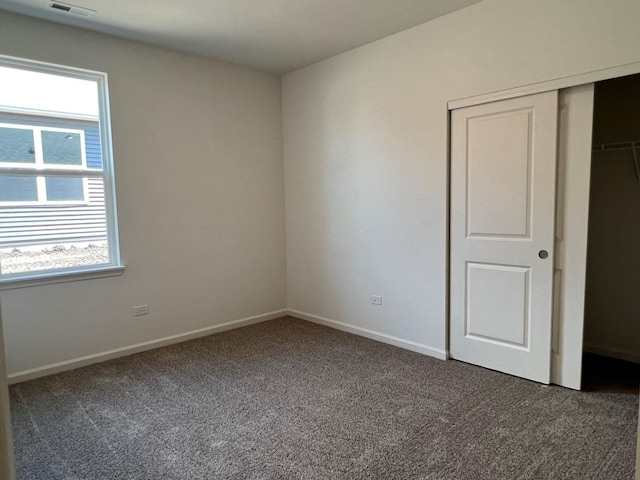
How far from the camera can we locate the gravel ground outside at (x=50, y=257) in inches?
126

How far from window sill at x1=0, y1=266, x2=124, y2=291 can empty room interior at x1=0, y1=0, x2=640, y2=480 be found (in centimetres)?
2

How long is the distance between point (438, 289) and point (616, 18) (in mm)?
2191

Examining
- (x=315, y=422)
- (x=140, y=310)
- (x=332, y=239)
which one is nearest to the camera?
(x=315, y=422)

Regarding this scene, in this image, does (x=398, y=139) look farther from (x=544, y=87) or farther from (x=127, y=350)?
(x=127, y=350)

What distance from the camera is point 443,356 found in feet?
11.5

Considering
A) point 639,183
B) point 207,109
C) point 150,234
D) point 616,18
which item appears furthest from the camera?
point 207,109

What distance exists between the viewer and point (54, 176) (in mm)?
3375

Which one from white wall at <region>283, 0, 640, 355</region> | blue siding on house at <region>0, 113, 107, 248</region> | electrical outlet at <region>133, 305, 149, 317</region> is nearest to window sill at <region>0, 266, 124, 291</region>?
blue siding on house at <region>0, 113, 107, 248</region>

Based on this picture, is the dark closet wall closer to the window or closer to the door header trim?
the door header trim

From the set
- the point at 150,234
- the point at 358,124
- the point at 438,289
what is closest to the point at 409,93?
the point at 358,124

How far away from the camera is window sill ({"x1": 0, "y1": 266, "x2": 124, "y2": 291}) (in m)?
3.16

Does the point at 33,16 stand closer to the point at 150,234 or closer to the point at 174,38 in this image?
the point at 174,38

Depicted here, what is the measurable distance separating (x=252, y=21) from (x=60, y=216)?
2266mm

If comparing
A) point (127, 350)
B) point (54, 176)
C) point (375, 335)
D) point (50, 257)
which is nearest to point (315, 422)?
point (375, 335)
